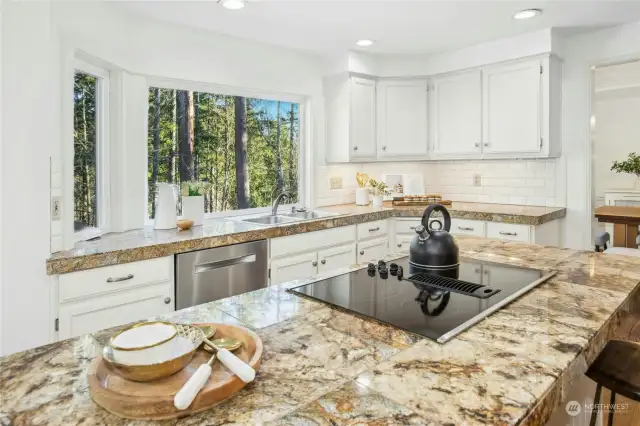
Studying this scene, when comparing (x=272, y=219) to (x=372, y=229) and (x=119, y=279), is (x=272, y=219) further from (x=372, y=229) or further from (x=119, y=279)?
(x=119, y=279)

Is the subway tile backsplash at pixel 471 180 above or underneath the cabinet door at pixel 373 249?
above

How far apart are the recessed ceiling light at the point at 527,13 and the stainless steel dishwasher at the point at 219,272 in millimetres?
2287

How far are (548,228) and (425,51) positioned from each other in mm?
1841

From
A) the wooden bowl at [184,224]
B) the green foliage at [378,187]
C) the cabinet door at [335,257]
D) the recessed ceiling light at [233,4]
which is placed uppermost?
the recessed ceiling light at [233,4]

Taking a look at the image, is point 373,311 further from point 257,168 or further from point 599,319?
point 257,168

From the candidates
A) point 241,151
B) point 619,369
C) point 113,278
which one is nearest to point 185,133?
point 241,151

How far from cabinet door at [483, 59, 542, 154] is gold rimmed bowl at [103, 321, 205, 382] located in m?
3.42

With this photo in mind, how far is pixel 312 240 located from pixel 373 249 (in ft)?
2.32

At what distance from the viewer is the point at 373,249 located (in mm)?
3576

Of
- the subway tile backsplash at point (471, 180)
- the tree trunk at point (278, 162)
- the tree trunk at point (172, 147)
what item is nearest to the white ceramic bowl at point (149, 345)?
the tree trunk at point (172, 147)

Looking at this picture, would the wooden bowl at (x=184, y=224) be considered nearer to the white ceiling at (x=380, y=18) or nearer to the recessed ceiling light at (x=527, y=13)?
the white ceiling at (x=380, y=18)

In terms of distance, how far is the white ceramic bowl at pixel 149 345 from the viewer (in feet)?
2.43

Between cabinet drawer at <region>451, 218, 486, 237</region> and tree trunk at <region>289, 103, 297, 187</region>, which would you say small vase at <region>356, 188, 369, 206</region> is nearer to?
tree trunk at <region>289, 103, 297, 187</region>

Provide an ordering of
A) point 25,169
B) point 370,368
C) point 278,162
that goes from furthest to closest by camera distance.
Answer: point 278,162 < point 25,169 < point 370,368
